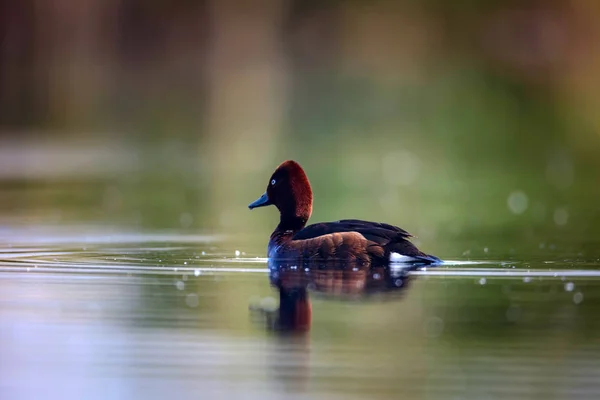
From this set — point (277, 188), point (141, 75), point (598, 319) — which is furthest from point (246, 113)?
point (598, 319)

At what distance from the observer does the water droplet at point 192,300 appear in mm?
8805

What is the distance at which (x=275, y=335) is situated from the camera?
7.79m

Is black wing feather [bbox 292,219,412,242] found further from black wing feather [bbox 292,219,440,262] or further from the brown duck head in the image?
the brown duck head

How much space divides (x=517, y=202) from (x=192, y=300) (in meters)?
9.21

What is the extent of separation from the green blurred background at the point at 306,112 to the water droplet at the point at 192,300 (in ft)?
14.7

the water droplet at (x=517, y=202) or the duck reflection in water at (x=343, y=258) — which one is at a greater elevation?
the water droplet at (x=517, y=202)

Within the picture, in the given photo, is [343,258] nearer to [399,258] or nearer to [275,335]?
[399,258]

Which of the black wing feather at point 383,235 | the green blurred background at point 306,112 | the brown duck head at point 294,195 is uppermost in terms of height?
the green blurred background at point 306,112

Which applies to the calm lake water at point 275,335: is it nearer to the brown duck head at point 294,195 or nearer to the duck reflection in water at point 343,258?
the duck reflection in water at point 343,258

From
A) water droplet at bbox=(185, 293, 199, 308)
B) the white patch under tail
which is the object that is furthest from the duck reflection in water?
water droplet at bbox=(185, 293, 199, 308)

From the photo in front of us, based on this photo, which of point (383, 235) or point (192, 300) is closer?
A: point (192, 300)

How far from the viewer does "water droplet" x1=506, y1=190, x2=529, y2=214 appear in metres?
16.5

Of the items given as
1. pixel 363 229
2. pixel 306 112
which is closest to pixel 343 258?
pixel 363 229

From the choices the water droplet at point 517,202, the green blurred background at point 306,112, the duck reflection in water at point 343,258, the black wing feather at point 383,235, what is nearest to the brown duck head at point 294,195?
the duck reflection in water at point 343,258
